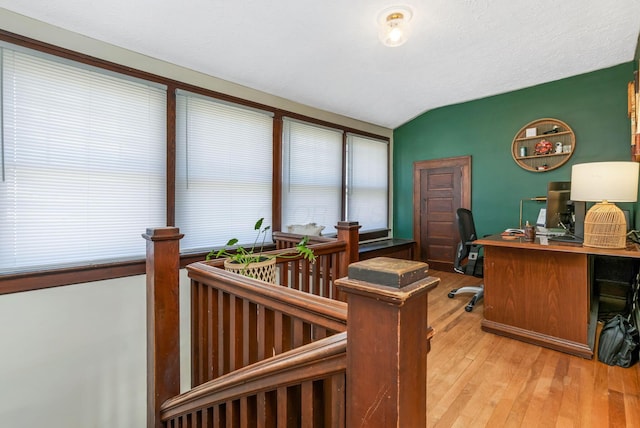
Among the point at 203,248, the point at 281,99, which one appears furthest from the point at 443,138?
the point at 203,248

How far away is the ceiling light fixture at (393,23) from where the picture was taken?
2387 millimetres

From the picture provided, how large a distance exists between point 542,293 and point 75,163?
3.86 m

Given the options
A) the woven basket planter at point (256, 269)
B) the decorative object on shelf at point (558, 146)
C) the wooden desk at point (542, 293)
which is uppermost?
the decorative object on shelf at point (558, 146)

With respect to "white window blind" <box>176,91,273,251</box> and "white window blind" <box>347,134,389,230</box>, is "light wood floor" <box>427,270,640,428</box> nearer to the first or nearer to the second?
"white window blind" <box>176,91,273,251</box>

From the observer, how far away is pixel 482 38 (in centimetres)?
290

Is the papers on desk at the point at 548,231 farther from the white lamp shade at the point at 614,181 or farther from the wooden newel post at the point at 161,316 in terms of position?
the wooden newel post at the point at 161,316

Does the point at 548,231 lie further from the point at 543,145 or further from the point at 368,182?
the point at 368,182

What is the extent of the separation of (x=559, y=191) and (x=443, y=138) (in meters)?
2.26

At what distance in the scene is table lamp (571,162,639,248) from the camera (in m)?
2.13

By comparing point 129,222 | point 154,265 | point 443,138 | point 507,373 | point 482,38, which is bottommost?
point 507,373

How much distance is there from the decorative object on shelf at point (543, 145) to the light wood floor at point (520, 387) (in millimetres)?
2598

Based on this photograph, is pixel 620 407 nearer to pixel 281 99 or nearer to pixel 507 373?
pixel 507 373

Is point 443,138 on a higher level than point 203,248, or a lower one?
higher

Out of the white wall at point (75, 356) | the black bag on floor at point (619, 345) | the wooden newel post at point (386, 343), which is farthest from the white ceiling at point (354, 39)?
the black bag on floor at point (619, 345)
